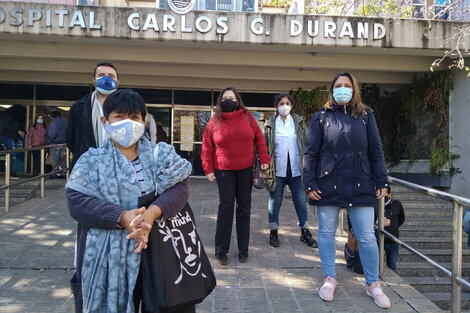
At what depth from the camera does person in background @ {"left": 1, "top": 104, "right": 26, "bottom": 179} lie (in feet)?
39.6

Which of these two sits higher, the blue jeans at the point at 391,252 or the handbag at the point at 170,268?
the handbag at the point at 170,268

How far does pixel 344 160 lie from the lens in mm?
3385

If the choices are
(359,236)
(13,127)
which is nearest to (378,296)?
(359,236)

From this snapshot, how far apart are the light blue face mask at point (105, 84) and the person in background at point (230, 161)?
1579mm

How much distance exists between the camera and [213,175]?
436cm

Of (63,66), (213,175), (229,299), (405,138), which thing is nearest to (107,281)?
(229,299)

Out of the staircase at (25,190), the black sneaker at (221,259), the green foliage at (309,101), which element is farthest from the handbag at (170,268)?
the green foliage at (309,101)

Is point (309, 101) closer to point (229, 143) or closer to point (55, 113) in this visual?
point (55, 113)

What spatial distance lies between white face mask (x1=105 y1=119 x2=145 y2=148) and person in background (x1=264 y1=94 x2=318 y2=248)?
277cm

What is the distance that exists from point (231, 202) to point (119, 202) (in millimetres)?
2293

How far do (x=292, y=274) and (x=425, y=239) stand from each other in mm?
4687

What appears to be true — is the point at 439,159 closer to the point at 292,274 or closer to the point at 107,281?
the point at 292,274

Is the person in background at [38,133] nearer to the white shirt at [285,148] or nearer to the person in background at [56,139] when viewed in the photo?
the person in background at [56,139]

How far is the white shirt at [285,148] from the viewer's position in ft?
15.8
